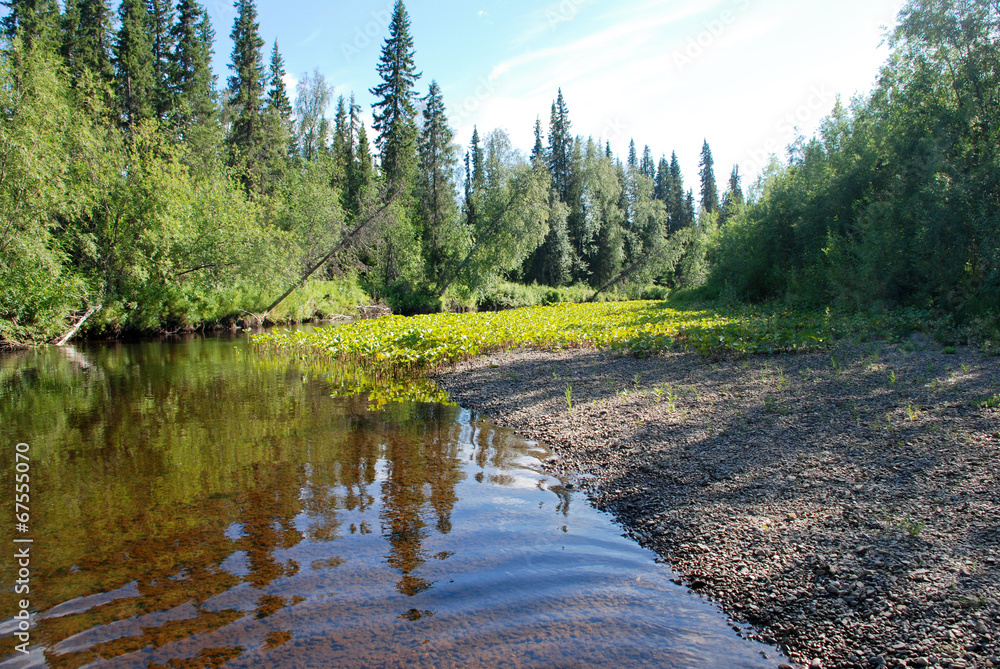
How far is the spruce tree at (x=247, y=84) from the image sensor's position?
36.0 meters

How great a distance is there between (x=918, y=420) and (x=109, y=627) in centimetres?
758

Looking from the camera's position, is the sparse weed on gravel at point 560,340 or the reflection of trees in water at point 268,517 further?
the sparse weed on gravel at point 560,340

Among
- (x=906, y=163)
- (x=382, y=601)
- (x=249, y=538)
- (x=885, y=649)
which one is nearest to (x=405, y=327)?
(x=249, y=538)

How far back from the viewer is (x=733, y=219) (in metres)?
35.4

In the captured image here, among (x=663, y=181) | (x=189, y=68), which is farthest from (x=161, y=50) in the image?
(x=663, y=181)

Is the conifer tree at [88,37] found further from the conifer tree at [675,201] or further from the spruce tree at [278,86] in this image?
the conifer tree at [675,201]

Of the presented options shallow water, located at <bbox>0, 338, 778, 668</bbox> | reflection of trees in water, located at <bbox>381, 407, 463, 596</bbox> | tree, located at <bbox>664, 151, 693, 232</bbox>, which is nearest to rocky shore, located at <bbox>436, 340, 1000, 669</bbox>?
shallow water, located at <bbox>0, 338, 778, 668</bbox>

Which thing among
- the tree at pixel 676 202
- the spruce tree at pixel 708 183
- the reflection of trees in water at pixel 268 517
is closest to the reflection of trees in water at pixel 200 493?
the reflection of trees in water at pixel 268 517

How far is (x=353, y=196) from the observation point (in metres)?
45.9

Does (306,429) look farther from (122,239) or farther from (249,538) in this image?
(122,239)

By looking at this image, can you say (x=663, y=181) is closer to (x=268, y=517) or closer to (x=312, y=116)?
(x=312, y=116)

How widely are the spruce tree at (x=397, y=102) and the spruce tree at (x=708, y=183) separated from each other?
2303 inches

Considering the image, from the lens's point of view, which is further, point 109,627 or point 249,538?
point 249,538

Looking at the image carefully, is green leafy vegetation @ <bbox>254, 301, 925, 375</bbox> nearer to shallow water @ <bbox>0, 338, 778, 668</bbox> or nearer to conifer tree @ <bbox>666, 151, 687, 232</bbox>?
shallow water @ <bbox>0, 338, 778, 668</bbox>
